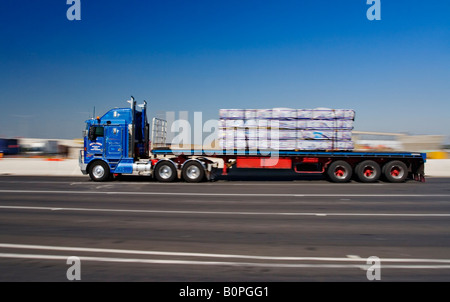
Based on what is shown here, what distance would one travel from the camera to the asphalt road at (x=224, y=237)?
180 inches

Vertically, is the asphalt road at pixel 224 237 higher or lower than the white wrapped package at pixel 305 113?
lower

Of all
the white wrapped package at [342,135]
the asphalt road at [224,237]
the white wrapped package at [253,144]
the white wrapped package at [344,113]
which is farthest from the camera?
the white wrapped package at [253,144]

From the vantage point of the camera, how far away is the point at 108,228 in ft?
22.8

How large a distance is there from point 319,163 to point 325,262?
11.5 m

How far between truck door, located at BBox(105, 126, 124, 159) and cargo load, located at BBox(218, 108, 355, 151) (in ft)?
16.4

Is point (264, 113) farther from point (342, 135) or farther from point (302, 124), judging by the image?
point (342, 135)

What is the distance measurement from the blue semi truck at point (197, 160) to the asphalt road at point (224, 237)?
4.47 meters

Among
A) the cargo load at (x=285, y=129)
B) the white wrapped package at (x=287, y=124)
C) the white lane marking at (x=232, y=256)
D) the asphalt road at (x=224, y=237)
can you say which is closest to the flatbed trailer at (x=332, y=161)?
the cargo load at (x=285, y=129)

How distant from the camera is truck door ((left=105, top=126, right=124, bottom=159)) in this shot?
51.9 ft

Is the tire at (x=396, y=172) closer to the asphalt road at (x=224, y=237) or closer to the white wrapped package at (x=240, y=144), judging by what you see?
the asphalt road at (x=224, y=237)

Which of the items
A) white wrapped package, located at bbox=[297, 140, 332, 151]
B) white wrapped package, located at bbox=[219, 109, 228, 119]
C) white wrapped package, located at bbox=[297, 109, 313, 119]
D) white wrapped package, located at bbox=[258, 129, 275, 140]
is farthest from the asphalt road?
white wrapped package, located at bbox=[219, 109, 228, 119]

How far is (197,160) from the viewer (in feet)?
51.8
